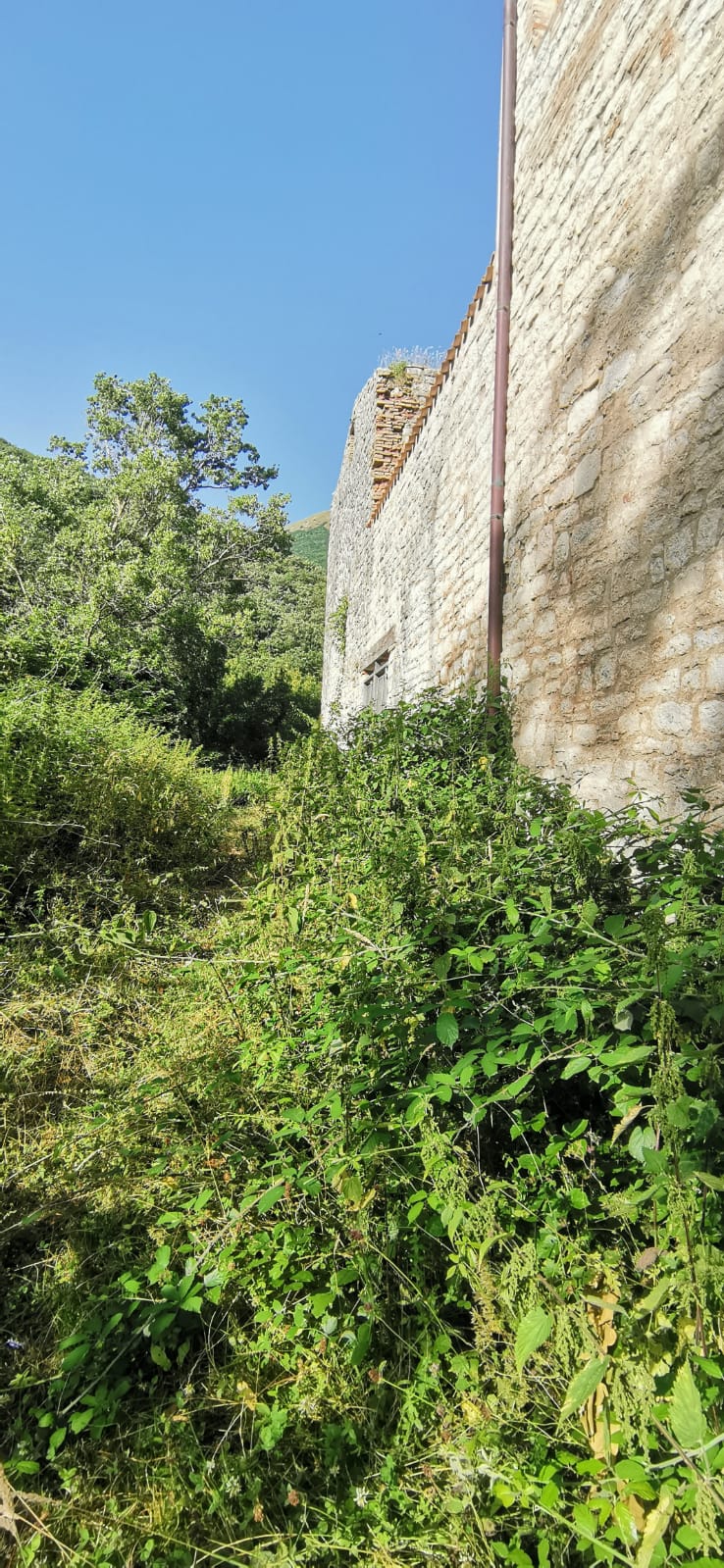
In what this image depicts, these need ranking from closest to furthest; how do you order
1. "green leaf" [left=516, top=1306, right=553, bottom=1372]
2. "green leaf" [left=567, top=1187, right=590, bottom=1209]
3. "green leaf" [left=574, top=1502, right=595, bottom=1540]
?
1. "green leaf" [left=574, top=1502, right=595, bottom=1540]
2. "green leaf" [left=516, top=1306, right=553, bottom=1372]
3. "green leaf" [left=567, top=1187, right=590, bottom=1209]

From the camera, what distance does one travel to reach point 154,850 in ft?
15.2

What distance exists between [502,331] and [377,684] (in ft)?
15.5

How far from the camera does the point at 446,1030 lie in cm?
157

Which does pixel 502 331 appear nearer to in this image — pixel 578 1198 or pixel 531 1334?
pixel 578 1198

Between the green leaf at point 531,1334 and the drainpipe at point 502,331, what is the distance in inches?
135

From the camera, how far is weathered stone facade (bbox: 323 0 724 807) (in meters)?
2.49

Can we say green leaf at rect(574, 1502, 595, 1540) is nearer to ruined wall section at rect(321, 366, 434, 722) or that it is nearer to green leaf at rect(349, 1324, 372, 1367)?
green leaf at rect(349, 1324, 372, 1367)

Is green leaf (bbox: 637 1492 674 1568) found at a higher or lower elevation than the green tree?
lower

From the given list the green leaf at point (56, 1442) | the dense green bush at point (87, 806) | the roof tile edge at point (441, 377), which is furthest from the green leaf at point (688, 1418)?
the roof tile edge at point (441, 377)

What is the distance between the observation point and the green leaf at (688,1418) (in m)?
0.92

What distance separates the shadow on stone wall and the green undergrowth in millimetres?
595

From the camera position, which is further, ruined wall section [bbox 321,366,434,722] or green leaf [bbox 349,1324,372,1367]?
ruined wall section [bbox 321,366,434,722]

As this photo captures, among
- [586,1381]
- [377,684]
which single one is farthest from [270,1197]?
[377,684]

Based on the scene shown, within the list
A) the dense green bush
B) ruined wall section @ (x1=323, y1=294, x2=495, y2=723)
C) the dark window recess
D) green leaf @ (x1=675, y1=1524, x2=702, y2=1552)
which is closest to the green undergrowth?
green leaf @ (x1=675, y1=1524, x2=702, y2=1552)
